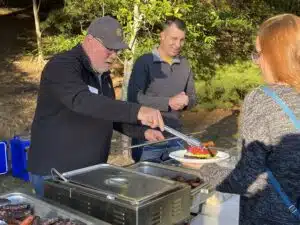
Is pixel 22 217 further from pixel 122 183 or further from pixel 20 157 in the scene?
pixel 20 157

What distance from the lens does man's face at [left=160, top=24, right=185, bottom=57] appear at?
3689 mm

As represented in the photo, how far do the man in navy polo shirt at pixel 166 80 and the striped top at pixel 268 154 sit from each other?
5.57 ft

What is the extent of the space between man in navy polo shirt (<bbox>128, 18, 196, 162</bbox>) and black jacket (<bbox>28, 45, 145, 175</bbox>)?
94cm

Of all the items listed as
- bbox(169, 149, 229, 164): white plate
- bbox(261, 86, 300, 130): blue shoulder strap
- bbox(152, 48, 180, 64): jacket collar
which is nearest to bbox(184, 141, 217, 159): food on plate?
bbox(169, 149, 229, 164): white plate

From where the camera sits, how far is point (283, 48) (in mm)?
1644

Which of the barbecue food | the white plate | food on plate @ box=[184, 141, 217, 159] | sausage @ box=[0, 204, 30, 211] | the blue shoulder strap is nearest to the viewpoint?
the blue shoulder strap

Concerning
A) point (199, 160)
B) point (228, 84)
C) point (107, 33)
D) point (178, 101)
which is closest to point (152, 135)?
point (199, 160)

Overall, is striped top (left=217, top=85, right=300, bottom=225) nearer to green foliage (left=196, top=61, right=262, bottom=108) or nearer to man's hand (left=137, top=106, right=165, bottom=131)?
man's hand (left=137, top=106, right=165, bottom=131)

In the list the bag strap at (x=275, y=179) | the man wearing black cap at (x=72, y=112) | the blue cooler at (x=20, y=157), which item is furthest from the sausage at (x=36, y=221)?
the blue cooler at (x=20, y=157)

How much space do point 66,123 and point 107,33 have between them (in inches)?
20.5

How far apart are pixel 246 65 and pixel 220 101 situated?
922 millimetres

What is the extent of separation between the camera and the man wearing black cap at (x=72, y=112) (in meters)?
2.33

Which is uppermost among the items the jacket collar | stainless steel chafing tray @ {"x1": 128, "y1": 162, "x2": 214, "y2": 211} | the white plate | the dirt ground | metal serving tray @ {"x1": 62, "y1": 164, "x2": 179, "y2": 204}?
the jacket collar

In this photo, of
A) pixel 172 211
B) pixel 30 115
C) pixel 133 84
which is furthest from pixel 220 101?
pixel 172 211
